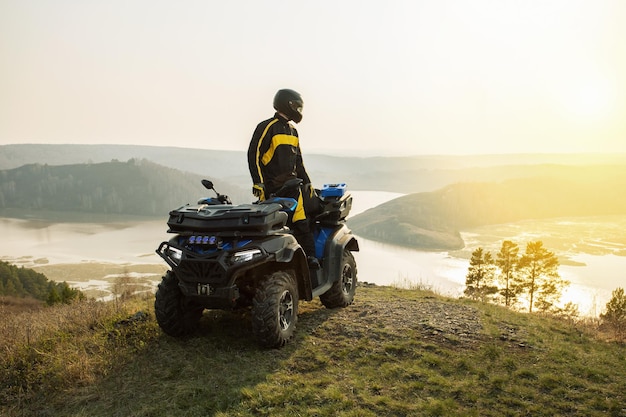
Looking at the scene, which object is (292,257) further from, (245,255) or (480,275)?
(480,275)

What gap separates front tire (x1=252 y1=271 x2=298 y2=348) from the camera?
18.0 ft

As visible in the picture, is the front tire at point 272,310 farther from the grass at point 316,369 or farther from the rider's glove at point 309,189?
the rider's glove at point 309,189

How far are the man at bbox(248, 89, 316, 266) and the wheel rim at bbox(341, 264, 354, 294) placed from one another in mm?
1312

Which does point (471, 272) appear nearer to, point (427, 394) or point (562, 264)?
point (427, 394)

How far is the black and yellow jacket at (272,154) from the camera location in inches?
256

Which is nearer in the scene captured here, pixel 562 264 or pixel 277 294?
pixel 277 294

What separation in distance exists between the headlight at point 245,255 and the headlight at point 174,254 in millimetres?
703

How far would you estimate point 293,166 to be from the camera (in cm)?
670

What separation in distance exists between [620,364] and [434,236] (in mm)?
150708

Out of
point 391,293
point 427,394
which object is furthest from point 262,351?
point 391,293

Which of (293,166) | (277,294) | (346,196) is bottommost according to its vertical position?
(277,294)

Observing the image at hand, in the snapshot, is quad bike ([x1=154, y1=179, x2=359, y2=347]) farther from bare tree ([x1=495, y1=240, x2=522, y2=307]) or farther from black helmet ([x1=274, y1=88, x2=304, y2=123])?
bare tree ([x1=495, y1=240, x2=522, y2=307])

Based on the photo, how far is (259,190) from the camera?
20.8 feet

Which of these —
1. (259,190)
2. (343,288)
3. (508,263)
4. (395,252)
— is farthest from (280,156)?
(395,252)
